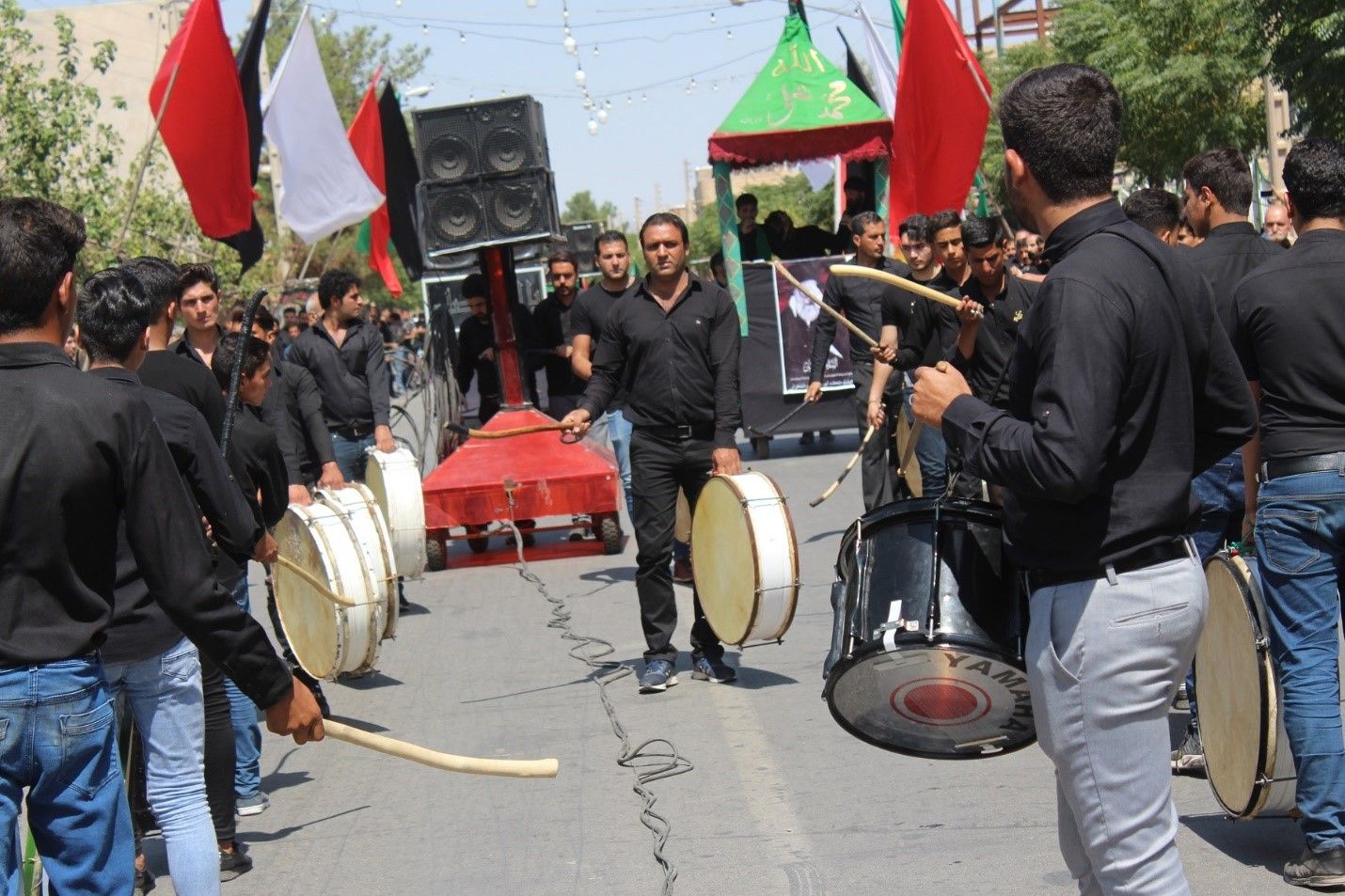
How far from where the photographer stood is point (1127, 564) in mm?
3373

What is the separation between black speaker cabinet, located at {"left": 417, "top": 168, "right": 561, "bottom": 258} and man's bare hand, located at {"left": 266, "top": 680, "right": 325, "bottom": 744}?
9743mm

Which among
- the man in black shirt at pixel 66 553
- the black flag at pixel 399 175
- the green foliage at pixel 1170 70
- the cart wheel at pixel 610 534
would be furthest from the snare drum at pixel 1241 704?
the green foliage at pixel 1170 70

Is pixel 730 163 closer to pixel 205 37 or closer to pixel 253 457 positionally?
pixel 205 37

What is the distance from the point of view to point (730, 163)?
58.0ft

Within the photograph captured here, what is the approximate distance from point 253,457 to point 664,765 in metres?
1.98

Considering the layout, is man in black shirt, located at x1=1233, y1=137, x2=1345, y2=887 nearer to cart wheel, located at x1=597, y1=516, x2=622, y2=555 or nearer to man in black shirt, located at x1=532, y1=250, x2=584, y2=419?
cart wheel, located at x1=597, y1=516, x2=622, y2=555

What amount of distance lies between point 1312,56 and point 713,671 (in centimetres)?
1084

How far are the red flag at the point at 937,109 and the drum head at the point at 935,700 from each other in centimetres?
1107

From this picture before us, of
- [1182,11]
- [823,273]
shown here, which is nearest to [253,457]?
[823,273]

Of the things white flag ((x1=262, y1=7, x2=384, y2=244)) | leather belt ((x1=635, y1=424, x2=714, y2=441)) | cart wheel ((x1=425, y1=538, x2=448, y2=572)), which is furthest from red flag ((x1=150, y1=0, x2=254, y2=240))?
leather belt ((x1=635, y1=424, x2=714, y2=441))

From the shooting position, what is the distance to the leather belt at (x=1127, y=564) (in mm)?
3365

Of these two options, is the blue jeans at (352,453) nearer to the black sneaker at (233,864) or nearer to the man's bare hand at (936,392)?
the black sneaker at (233,864)

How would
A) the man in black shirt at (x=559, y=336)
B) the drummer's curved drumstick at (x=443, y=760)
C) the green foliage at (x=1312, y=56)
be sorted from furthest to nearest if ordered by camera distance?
the green foliage at (x=1312, y=56) < the man in black shirt at (x=559, y=336) < the drummer's curved drumstick at (x=443, y=760)

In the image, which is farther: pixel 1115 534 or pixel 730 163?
pixel 730 163
